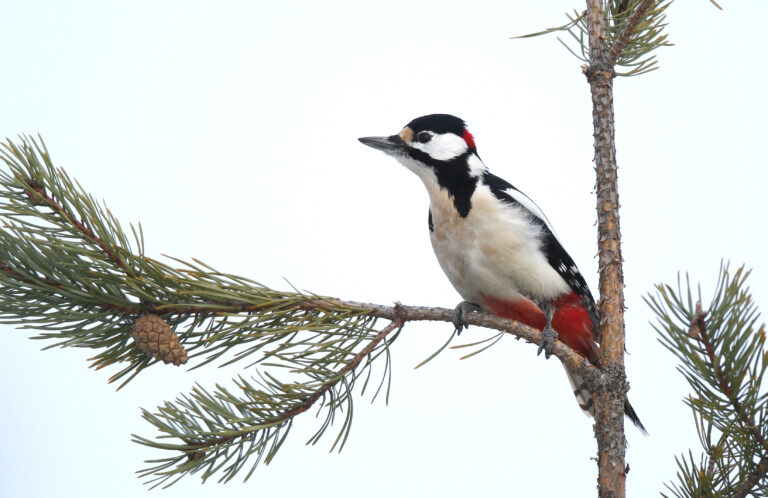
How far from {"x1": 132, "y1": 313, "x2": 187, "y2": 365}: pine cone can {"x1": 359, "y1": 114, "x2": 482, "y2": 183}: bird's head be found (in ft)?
4.23

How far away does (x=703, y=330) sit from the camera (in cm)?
122

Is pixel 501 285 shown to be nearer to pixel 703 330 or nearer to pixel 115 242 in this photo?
pixel 703 330

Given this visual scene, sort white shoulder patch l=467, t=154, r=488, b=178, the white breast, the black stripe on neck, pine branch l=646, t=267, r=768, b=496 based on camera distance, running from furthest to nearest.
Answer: white shoulder patch l=467, t=154, r=488, b=178
the black stripe on neck
the white breast
pine branch l=646, t=267, r=768, b=496

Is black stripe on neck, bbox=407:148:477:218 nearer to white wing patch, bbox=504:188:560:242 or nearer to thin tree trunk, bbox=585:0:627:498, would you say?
white wing patch, bbox=504:188:560:242

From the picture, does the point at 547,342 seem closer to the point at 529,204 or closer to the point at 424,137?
the point at 529,204

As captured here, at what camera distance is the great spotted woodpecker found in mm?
2186

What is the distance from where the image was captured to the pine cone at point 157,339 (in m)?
1.33

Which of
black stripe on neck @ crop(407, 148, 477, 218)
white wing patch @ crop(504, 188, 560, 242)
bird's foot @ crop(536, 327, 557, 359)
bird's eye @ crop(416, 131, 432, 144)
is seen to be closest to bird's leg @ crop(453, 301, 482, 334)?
bird's foot @ crop(536, 327, 557, 359)

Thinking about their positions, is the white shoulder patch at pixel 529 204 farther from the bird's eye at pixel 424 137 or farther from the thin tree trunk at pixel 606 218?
the thin tree trunk at pixel 606 218

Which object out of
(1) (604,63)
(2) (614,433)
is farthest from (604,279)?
(1) (604,63)

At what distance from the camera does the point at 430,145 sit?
249 cm

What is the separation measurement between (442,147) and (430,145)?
0.13 ft

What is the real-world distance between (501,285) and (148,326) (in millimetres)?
1134

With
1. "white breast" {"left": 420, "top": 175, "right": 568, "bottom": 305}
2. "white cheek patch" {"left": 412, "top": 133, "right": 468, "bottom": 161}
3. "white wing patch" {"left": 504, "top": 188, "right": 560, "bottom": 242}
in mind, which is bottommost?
"white breast" {"left": 420, "top": 175, "right": 568, "bottom": 305}
